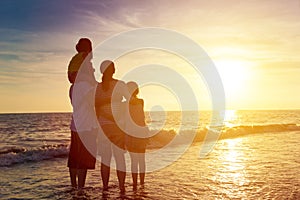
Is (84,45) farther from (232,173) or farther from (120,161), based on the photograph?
(232,173)

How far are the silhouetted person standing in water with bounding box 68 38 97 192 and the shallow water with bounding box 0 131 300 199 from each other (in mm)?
1094

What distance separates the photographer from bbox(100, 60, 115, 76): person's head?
6434 mm

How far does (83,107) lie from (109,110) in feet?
1.65

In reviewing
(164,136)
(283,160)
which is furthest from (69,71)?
(164,136)

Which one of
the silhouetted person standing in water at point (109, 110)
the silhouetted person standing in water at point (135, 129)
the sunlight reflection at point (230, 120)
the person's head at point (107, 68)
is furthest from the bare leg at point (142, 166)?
the sunlight reflection at point (230, 120)

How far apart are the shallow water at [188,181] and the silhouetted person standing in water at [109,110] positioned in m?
0.98

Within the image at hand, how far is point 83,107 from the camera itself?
244 inches

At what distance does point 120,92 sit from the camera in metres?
6.60

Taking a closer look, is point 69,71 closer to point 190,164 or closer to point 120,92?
point 120,92

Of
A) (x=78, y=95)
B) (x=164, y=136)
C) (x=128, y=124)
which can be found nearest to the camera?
(x=78, y=95)

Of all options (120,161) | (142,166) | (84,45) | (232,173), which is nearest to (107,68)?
(84,45)

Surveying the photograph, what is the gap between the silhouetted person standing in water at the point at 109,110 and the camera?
6.45 m

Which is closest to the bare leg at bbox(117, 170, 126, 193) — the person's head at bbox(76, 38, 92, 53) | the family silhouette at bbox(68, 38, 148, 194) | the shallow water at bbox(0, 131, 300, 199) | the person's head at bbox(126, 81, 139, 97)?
the family silhouette at bbox(68, 38, 148, 194)

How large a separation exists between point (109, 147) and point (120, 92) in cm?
104
